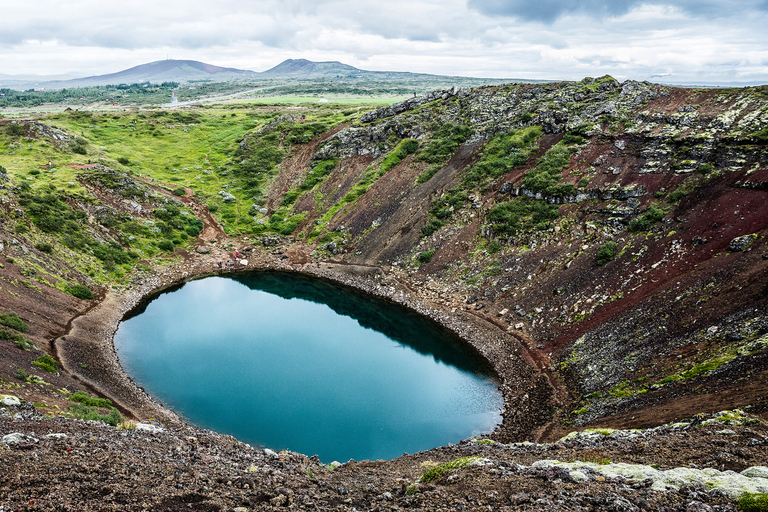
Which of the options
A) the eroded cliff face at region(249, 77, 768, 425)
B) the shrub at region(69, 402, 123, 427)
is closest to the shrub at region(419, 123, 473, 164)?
the eroded cliff face at region(249, 77, 768, 425)

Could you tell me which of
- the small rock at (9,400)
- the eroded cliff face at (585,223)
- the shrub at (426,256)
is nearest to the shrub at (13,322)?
the small rock at (9,400)

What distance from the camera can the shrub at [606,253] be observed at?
4891 cm

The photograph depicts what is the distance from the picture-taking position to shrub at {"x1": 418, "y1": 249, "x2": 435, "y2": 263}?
63094 millimetres

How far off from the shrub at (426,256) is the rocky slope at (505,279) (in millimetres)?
952

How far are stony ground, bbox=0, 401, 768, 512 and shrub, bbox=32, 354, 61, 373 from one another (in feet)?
38.2

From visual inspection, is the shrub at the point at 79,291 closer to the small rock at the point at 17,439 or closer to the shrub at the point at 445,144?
the small rock at the point at 17,439

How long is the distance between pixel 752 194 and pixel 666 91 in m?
30.2

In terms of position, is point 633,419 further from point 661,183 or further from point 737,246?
point 661,183

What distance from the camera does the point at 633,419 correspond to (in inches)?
1124

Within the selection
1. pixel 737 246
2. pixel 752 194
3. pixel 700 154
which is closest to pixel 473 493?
pixel 737 246

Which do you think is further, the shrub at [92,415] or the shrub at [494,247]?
the shrub at [494,247]

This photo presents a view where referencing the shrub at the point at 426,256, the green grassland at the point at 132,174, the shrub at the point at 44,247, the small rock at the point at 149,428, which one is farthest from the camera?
the shrub at the point at 426,256

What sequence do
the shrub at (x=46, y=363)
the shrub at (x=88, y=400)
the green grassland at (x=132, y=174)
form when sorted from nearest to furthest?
the shrub at (x=88, y=400) → the shrub at (x=46, y=363) → the green grassland at (x=132, y=174)

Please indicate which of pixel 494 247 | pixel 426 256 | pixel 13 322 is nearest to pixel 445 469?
pixel 13 322
